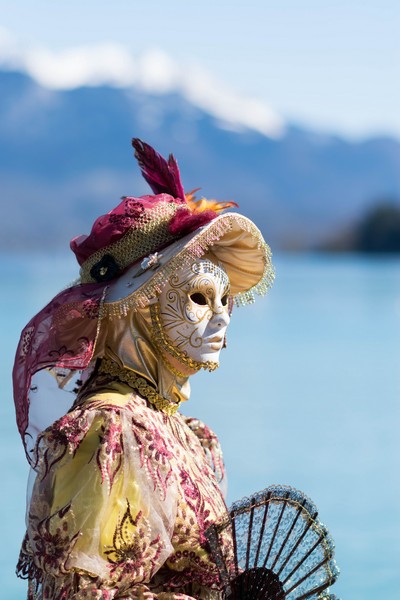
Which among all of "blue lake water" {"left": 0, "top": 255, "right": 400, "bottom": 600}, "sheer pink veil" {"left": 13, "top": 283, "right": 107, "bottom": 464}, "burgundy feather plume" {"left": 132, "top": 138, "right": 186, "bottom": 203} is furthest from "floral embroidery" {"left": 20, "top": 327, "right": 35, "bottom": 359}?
"blue lake water" {"left": 0, "top": 255, "right": 400, "bottom": 600}

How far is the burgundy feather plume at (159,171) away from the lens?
255 cm

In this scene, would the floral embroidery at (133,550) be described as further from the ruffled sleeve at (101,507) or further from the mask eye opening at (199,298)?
the mask eye opening at (199,298)

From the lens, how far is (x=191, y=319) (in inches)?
94.0

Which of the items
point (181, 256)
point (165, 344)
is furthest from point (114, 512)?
point (181, 256)

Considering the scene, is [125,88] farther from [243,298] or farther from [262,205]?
[243,298]

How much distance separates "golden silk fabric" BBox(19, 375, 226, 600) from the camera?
7.00ft

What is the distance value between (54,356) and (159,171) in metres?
0.45

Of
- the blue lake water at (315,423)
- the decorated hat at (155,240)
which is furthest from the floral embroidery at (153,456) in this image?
the blue lake water at (315,423)

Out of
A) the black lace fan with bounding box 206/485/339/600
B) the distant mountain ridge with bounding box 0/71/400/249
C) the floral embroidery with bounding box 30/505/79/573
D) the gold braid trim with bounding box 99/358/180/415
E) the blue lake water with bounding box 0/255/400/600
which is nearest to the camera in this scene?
the floral embroidery with bounding box 30/505/79/573

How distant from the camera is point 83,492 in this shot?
215 cm

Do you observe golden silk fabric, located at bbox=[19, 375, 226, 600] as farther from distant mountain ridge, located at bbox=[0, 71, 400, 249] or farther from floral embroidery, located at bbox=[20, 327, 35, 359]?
distant mountain ridge, located at bbox=[0, 71, 400, 249]

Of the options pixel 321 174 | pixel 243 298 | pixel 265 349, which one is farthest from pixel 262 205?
pixel 243 298

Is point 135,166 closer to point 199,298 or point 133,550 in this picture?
point 199,298

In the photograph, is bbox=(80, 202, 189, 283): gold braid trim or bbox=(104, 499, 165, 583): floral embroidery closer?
bbox=(104, 499, 165, 583): floral embroidery
